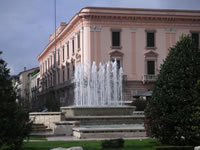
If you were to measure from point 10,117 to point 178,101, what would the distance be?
4.85 m

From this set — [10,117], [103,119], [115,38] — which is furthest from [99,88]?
[10,117]

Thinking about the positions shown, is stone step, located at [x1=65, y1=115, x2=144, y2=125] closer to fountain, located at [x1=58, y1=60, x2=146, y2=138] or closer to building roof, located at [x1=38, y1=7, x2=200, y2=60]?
fountain, located at [x1=58, y1=60, x2=146, y2=138]

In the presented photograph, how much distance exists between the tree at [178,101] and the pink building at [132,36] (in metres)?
27.2

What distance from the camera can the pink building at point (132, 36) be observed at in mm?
39312

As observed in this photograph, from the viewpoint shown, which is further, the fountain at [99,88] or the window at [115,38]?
the window at [115,38]

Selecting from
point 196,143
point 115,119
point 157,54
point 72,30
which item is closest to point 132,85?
point 157,54

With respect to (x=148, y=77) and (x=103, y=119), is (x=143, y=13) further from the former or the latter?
(x=103, y=119)

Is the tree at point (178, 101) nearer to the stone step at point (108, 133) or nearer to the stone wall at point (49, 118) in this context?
the stone step at point (108, 133)

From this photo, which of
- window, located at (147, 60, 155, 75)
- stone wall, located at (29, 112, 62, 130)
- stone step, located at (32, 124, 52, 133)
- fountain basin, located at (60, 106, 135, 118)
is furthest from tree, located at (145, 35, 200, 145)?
window, located at (147, 60, 155, 75)

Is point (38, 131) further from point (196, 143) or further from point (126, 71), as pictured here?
point (126, 71)

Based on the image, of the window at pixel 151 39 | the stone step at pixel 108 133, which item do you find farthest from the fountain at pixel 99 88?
the stone step at pixel 108 133

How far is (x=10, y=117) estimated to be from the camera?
10.4m

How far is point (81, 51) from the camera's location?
132ft

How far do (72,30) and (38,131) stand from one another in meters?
27.3
